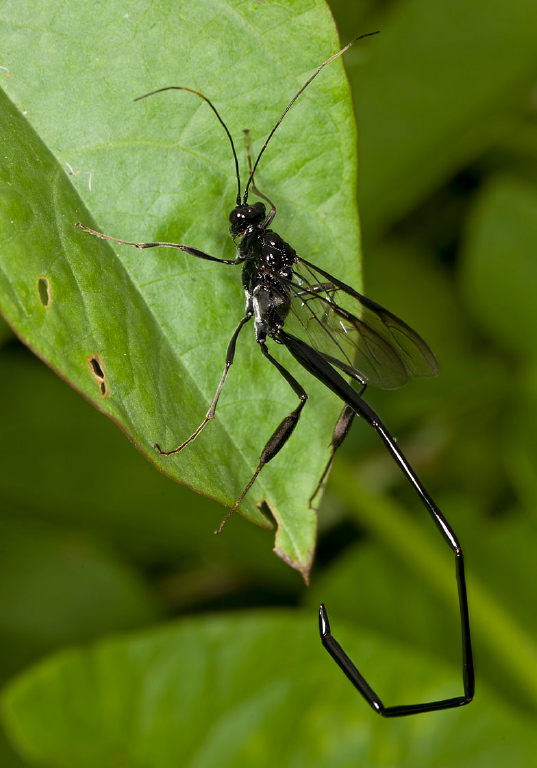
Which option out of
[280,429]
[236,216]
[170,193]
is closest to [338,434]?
[280,429]

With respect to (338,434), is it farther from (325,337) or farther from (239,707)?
(239,707)

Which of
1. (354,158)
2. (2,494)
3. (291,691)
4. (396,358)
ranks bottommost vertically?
(291,691)

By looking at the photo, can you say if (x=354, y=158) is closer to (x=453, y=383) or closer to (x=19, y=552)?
(x=453, y=383)

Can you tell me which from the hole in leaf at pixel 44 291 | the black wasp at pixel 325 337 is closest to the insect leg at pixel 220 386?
the black wasp at pixel 325 337

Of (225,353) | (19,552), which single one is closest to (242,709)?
(19,552)

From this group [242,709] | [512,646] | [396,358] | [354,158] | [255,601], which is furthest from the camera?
[255,601]

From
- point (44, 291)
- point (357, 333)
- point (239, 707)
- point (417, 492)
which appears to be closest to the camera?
point (44, 291)

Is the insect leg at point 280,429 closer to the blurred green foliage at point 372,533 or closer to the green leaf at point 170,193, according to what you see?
the green leaf at point 170,193
